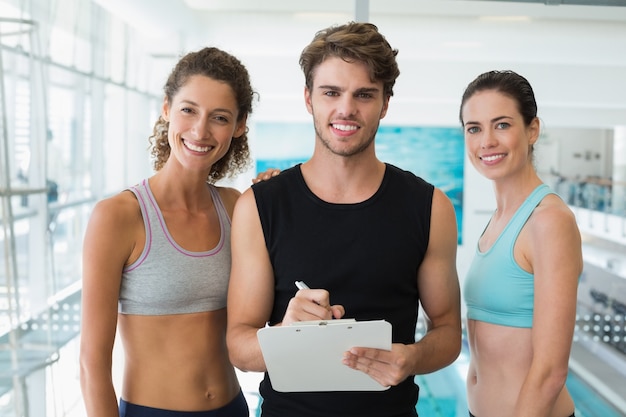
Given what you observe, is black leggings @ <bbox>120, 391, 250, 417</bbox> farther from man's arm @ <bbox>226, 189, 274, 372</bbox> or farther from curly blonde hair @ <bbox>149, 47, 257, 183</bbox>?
curly blonde hair @ <bbox>149, 47, 257, 183</bbox>

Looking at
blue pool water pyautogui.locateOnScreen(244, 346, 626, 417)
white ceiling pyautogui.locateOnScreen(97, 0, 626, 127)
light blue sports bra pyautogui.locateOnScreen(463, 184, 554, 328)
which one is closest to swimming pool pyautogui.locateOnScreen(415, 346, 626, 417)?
blue pool water pyautogui.locateOnScreen(244, 346, 626, 417)

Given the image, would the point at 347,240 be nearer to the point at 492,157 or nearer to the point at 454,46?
the point at 492,157

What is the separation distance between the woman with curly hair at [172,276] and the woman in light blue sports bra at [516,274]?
0.75 metres

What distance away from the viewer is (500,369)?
1881mm

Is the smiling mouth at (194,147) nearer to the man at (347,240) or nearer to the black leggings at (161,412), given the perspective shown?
the man at (347,240)

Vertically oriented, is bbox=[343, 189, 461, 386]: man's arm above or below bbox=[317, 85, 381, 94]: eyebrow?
below

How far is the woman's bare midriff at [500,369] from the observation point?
6.01ft

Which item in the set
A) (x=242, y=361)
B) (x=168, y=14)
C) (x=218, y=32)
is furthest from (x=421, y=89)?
(x=242, y=361)

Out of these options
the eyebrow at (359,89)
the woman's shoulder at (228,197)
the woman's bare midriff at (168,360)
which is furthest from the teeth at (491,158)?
the woman's bare midriff at (168,360)

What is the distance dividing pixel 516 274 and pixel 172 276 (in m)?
0.98

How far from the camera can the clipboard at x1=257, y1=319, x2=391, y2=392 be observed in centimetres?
135

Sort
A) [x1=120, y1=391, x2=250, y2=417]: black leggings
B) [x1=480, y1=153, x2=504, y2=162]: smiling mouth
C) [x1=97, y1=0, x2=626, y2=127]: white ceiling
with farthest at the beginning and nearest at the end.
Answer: [x1=97, y1=0, x2=626, y2=127]: white ceiling → [x1=480, y1=153, x2=504, y2=162]: smiling mouth → [x1=120, y1=391, x2=250, y2=417]: black leggings

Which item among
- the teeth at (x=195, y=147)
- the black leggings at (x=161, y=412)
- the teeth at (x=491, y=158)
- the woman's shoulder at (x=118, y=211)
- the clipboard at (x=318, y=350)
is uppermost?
the teeth at (x=195, y=147)

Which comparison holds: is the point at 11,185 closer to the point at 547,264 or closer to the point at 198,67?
the point at 198,67
